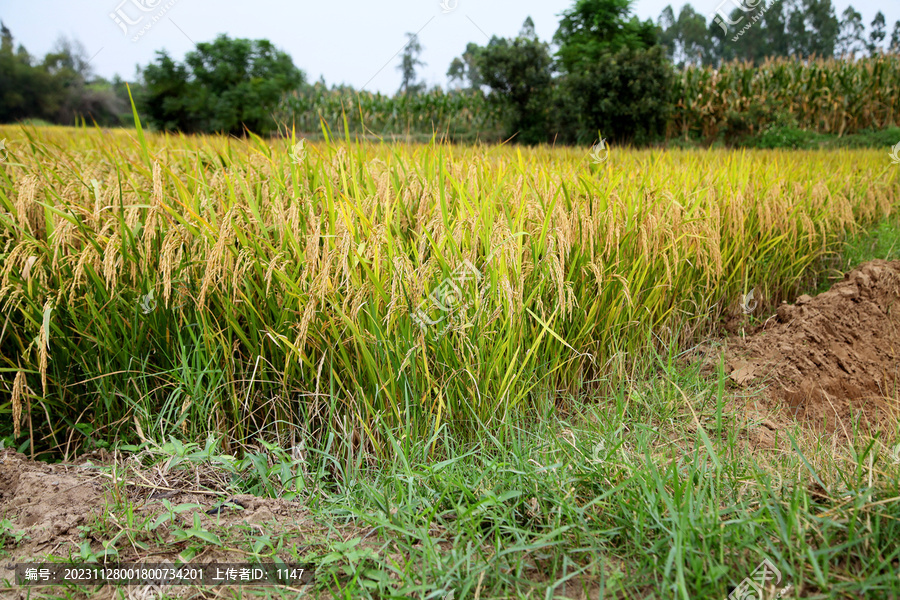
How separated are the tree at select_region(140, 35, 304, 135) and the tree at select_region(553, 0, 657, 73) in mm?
8326

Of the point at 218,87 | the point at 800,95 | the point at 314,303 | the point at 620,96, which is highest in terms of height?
the point at 218,87

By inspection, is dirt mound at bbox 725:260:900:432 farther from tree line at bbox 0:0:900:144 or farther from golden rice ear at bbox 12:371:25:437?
tree line at bbox 0:0:900:144

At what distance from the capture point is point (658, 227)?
7.54 feet

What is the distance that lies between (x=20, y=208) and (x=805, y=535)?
275cm

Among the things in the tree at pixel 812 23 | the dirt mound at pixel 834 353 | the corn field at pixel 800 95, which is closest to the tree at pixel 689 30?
the tree at pixel 812 23

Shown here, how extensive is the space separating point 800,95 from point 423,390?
1674 centimetres

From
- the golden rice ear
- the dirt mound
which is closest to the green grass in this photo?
the golden rice ear

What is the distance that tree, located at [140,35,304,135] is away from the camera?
49.1 feet

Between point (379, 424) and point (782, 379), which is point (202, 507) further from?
point (782, 379)

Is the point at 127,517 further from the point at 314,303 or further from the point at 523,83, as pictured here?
the point at 523,83

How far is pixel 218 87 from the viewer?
15555mm

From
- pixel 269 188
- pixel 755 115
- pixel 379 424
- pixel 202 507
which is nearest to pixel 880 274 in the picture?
pixel 379 424

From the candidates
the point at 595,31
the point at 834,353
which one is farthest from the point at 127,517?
the point at 595,31

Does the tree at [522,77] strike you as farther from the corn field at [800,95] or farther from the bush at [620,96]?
the corn field at [800,95]
